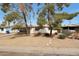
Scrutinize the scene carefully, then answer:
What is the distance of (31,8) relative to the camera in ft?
19.4

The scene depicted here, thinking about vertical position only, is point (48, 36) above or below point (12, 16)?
below

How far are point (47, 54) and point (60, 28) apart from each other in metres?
0.51

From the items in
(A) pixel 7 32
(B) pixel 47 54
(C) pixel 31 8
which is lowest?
(B) pixel 47 54

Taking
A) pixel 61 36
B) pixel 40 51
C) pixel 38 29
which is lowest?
pixel 40 51

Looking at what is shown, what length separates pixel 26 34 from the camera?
5.96 metres

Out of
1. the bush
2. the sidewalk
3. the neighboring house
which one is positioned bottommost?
the sidewalk

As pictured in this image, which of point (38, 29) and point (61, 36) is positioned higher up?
point (38, 29)

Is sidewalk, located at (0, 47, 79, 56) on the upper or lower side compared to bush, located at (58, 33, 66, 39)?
lower

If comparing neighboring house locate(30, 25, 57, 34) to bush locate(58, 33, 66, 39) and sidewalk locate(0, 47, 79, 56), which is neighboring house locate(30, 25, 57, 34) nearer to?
bush locate(58, 33, 66, 39)

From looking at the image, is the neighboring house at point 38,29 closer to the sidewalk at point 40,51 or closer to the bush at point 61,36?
the bush at point 61,36

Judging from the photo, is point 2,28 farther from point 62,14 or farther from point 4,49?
point 62,14

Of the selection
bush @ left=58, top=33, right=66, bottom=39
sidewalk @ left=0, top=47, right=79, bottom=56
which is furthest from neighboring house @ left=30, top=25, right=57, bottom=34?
sidewalk @ left=0, top=47, right=79, bottom=56

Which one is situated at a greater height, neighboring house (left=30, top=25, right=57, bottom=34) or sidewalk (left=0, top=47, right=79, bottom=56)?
neighboring house (left=30, top=25, right=57, bottom=34)

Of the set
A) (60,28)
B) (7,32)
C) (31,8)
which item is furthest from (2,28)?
(60,28)
